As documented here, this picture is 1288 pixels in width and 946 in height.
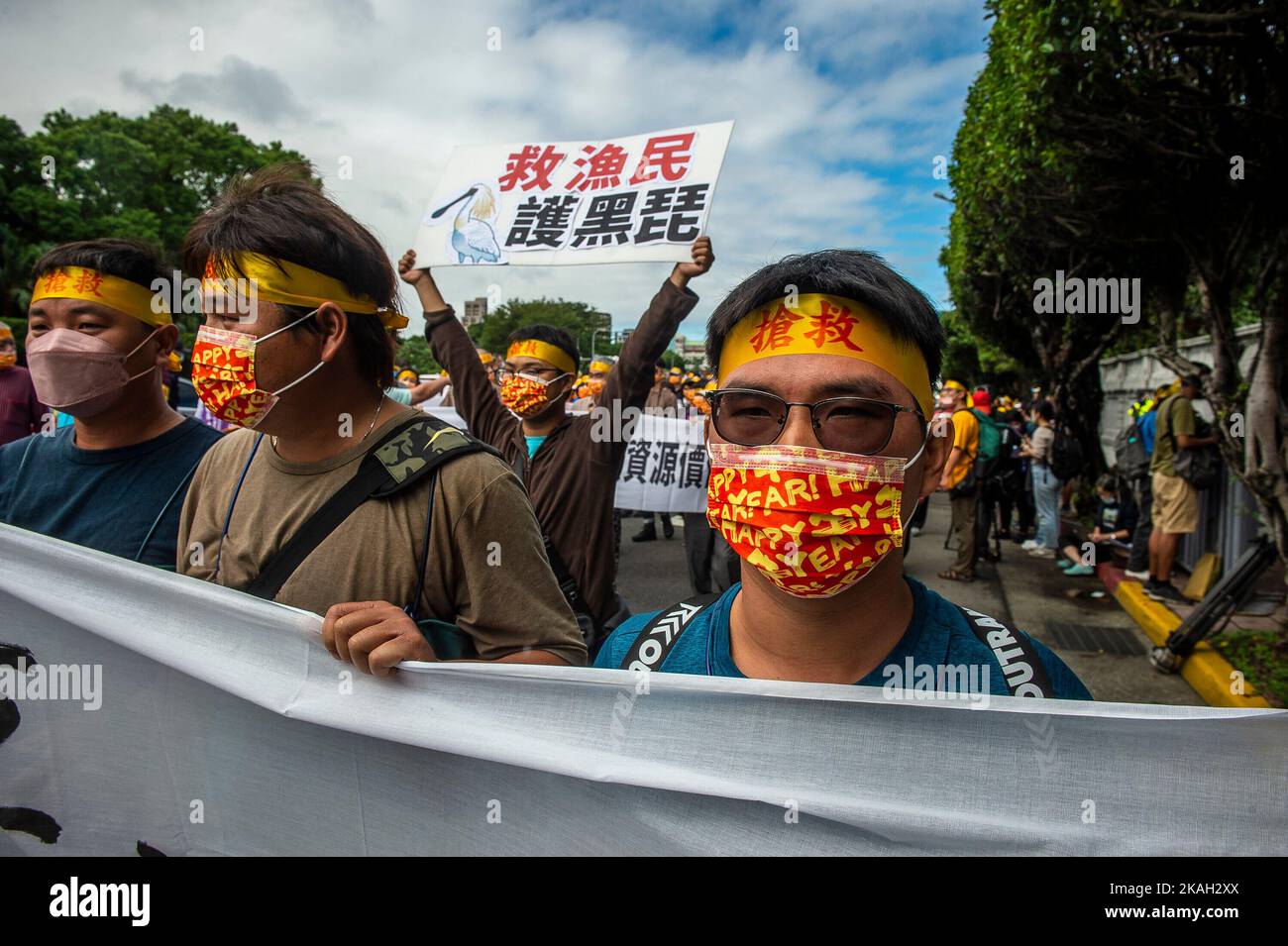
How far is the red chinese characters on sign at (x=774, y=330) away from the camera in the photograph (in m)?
1.43

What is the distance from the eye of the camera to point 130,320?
242cm

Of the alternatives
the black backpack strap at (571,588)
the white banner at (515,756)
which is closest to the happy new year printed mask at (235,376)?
the white banner at (515,756)

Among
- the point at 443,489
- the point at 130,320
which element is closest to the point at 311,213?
the point at 443,489

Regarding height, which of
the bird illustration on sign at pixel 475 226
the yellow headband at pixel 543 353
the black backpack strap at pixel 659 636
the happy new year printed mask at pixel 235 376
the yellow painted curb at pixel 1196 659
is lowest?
the yellow painted curb at pixel 1196 659

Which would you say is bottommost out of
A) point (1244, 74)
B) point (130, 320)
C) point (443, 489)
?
point (443, 489)

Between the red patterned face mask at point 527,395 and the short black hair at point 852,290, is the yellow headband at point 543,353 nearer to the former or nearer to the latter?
the red patterned face mask at point 527,395

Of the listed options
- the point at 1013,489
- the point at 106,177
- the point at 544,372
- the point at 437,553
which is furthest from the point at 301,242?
the point at 106,177

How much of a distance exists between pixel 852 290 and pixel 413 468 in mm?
970

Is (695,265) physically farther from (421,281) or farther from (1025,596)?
(1025,596)

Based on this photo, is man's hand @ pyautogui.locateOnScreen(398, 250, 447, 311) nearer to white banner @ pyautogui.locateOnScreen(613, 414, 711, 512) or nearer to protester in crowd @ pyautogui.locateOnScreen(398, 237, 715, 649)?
protester in crowd @ pyautogui.locateOnScreen(398, 237, 715, 649)

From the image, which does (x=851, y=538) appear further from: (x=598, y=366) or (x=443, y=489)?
(x=598, y=366)

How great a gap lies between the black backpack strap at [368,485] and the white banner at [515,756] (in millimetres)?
121

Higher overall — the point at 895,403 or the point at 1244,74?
the point at 1244,74
